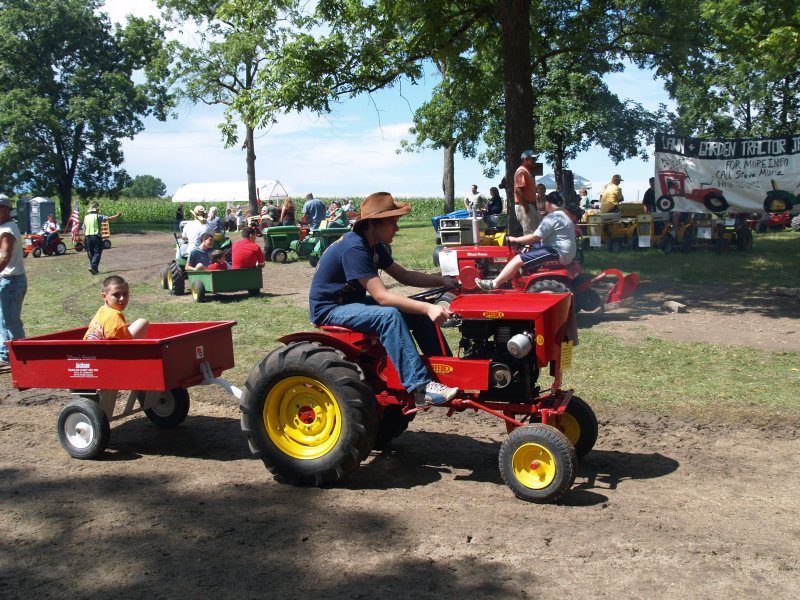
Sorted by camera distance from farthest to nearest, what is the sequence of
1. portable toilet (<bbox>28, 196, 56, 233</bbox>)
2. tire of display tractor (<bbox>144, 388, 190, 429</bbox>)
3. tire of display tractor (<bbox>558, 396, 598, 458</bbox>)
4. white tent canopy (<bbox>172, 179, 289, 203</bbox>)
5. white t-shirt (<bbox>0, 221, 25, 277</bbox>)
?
white tent canopy (<bbox>172, 179, 289, 203</bbox>), portable toilet (<bbox>28, 196, 56, 233</bbox>), white t-shirt (<bbox>0, 221, 25, 277</bbox>), tire of display tractor (<bbox>144, 388, 190, 429</bbox>), tire of display tractor (<bbox>558, 396, 598, 458</bbox>)

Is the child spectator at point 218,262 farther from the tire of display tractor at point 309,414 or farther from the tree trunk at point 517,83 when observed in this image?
the tire of display tractor at point 309,414

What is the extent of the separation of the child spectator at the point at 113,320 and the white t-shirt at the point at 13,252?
3.06m

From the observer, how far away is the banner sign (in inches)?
731

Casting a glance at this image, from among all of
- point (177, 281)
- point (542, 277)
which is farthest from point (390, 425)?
point (177, 281)

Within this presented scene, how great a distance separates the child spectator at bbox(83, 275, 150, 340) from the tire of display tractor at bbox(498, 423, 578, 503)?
3061 mm

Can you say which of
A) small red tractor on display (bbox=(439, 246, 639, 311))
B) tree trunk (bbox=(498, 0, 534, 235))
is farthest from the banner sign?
small red tractor on display (bbox=(439, 246, 639, 311))

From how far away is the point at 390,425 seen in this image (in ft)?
20.4

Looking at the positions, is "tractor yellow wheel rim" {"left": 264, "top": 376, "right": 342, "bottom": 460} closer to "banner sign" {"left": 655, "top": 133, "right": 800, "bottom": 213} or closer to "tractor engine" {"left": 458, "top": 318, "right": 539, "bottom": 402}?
"tractor engine" {"left": 458, "top": 318, "right": 539, "bottom": 402}

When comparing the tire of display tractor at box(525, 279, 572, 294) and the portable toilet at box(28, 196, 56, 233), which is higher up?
the portable toilet at box(28, 196, 56, 233)

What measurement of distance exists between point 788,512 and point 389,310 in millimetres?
2774

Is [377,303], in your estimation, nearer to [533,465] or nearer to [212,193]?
[533,465]

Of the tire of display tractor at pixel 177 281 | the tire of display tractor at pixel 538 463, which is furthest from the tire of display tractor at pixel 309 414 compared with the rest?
the tire of display tractor at pixel 177 281

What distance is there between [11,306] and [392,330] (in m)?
5.59

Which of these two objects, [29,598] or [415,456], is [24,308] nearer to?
[415,456]
